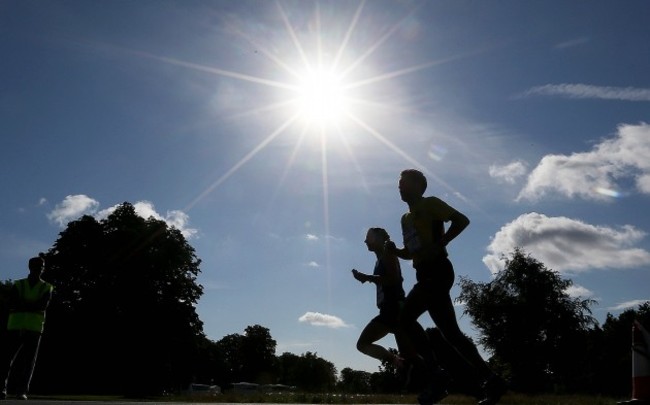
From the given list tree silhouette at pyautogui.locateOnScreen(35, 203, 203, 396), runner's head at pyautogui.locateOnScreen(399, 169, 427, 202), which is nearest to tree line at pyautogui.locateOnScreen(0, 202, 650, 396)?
tree silhouette at pyautogui.locateOnScreen(35, 203, 203, 396)

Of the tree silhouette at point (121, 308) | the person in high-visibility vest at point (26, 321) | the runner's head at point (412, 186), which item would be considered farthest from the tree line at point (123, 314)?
the runner's head at point (412, 186)

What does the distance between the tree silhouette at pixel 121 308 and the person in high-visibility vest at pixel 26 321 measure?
30.8 meters

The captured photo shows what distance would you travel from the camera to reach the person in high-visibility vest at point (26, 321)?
8.62 meters

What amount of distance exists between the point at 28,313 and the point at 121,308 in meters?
34.6

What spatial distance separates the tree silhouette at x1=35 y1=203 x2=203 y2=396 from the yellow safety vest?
102ft

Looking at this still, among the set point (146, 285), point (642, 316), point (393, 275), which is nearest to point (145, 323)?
point (146, 285)

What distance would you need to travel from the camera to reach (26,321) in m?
8.60

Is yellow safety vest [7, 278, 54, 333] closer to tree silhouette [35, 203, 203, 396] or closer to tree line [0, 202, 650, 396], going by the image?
tree line [0, 202, 650, 396]

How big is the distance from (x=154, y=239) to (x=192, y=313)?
6.05 m

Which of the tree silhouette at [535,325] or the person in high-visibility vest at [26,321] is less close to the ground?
the tree silhouette at [535,325]

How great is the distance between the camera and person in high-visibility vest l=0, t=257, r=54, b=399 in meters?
8.62

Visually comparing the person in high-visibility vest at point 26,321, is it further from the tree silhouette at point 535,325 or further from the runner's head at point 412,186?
the tree silhouette at point 535,325

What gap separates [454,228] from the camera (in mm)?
5359

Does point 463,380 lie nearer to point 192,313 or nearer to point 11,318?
point 11,318
